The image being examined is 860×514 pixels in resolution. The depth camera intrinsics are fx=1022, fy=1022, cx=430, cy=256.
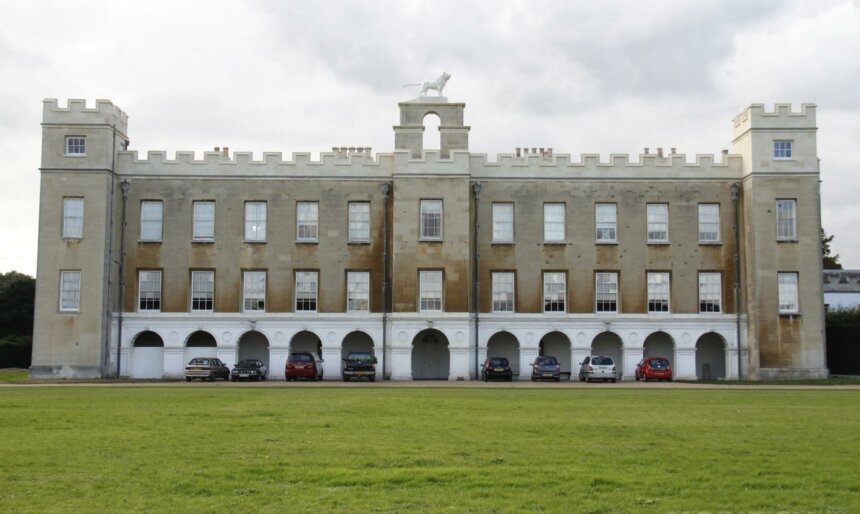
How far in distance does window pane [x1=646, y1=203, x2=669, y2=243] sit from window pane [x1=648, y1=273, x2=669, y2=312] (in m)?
1.75

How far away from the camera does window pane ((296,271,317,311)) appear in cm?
4659

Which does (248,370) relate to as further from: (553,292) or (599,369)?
(599,369)

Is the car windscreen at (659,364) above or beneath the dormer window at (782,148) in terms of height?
beneath

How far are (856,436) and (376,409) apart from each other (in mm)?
10057

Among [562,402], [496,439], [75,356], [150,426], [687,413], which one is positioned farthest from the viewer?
[75,356]

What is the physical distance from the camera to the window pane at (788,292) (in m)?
45.2

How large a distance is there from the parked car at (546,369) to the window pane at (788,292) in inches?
416

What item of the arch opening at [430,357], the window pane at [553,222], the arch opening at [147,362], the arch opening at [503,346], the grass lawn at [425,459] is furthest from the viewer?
the arch opening at [503,346]

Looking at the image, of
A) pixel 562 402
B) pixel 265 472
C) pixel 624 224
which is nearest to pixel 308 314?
pixel 624 224

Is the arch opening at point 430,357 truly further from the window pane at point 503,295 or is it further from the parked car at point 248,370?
the parked car at point 248,370

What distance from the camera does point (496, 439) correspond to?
52.7 feet

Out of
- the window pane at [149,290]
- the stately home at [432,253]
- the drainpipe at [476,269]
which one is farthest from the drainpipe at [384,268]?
the window pane at [149,290]

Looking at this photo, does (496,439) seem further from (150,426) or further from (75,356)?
(75,356)

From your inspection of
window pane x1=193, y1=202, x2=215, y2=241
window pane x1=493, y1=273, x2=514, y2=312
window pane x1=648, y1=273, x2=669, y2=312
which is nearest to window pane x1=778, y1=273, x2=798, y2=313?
window pane x1=648, y1=273, x2=669, y2=312
